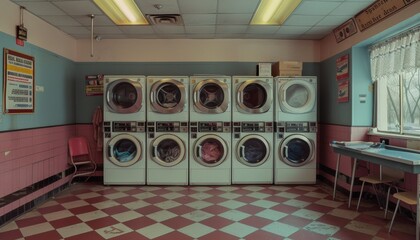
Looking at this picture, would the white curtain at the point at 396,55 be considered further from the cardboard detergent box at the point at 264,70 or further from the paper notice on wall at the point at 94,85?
the paper notice on wall at the point at 94,85

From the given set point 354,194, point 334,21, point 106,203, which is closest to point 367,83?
point 334,21

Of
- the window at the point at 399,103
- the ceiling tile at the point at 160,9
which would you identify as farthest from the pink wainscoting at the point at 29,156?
the window at the point at 399,103

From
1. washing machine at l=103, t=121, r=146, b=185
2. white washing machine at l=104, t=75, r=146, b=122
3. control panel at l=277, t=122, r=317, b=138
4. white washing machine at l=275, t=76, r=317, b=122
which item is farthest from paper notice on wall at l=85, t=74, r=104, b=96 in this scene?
control panel at l=277, t=122, r=317, b=138

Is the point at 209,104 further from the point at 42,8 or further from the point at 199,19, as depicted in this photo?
the point at 42,8

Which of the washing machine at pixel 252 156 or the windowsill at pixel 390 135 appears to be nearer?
the windowsill at pixel 390 135

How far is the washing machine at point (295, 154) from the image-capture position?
4.66 m

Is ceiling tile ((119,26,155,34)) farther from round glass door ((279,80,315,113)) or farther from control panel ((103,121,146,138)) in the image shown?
round glass door ((279,80,315,113))

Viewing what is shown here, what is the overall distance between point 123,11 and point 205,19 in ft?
4.03

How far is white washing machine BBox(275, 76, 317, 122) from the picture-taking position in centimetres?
464

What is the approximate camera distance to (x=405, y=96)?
3.55 m

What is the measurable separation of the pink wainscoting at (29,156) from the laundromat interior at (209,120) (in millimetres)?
23

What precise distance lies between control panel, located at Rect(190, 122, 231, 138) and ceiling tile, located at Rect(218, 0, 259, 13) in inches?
71.8

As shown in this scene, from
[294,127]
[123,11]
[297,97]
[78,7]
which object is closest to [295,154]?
[294,127]

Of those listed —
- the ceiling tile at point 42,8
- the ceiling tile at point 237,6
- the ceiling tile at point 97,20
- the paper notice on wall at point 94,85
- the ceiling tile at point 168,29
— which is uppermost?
the ceiling tile at point 237,6
